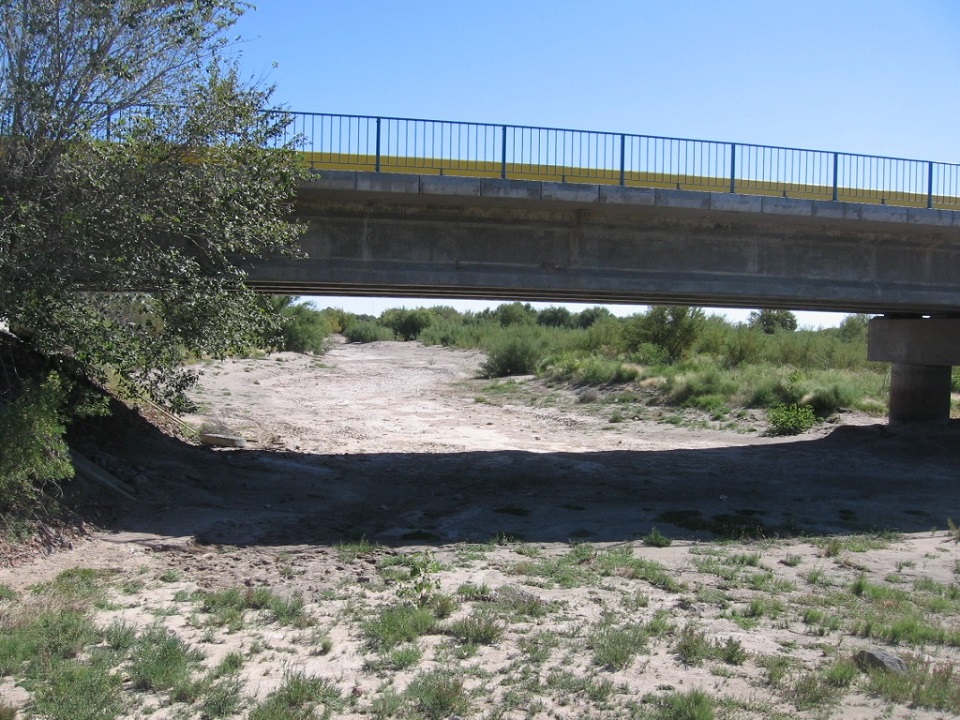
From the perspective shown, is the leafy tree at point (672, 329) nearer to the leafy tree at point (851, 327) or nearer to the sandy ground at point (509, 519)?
the sandy ground at point (509, 519)

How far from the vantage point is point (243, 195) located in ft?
35.1

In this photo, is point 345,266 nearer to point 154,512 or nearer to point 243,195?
point 243,195

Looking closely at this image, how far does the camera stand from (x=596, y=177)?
576 inches

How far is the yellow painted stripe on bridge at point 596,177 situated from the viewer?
13500 mm

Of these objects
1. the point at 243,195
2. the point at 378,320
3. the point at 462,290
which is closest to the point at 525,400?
the point at 462,290

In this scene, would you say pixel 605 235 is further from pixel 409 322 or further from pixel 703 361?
pixel 409 322

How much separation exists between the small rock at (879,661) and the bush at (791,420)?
1581cm

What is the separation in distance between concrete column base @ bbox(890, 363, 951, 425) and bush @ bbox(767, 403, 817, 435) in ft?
6.43

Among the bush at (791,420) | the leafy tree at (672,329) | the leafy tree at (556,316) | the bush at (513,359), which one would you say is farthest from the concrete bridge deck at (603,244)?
the leafy tree at (556,316)

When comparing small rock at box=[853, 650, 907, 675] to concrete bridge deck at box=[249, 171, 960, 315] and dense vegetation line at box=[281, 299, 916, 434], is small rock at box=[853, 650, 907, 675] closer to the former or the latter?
dense vegetation line at box=[281, 299, 916, 434]

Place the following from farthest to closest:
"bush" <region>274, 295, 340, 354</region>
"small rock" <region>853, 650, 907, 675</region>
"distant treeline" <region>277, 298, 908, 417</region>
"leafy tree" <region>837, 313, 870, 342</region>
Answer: "leafy tree" <region>837, 313, 870, 342</region>
"bush" <region>274, 295, 340, 354</region>
"distant treeline" <region>277, 298, 908, 417</region>
"small rock" <region>853, 650, 907, 675</region>

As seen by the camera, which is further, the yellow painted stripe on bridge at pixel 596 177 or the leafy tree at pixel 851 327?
the leafy tree at pixel 851 327

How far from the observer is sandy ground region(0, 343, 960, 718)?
243 inches

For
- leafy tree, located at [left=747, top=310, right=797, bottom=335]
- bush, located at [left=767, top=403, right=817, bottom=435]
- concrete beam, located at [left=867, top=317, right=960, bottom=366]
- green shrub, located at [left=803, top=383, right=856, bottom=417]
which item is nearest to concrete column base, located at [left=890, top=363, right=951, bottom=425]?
concrete beam, located at [left=867, top=317, right=960, bottom=366]
